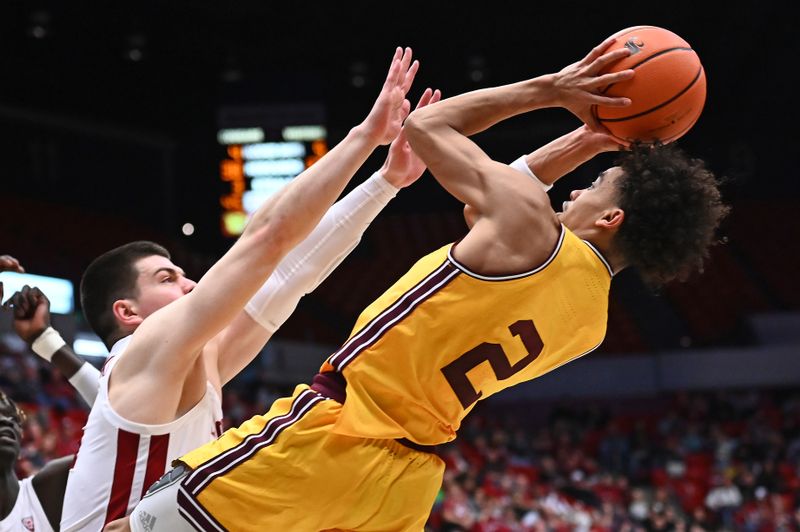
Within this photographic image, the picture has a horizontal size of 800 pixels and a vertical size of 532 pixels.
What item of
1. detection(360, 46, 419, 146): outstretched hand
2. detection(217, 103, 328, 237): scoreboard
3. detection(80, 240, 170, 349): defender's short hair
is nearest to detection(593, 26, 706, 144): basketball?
detection(360, 46, 419, 146): outstretched hand

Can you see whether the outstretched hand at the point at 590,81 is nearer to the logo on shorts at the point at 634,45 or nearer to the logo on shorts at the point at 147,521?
the logo on shorts at the point at 634,45

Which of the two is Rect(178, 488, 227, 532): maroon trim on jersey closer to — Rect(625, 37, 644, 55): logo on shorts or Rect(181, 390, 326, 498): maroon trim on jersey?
Rect(181, 390, 326, 498): maroon trim on jersey

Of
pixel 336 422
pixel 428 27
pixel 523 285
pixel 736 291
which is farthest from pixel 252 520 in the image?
pixel 736 291

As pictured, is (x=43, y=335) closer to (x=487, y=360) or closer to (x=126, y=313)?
(x=126, y=313)

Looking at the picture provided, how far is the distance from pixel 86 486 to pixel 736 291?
17830 mm

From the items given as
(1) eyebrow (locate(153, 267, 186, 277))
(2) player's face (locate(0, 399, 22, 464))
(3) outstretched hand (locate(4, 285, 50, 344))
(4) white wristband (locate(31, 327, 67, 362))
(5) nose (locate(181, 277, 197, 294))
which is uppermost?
(1) eyebrow (locate(153, 267, 186, 277))

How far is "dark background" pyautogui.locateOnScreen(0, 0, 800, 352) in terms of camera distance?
15.5m

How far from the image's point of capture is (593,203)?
299 centimetres

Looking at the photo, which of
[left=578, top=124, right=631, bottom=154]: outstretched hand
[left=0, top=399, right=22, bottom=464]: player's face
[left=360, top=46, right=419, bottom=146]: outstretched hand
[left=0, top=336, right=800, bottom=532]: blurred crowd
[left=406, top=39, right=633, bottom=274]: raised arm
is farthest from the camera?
[left=0, top=336, right=800, bottom=532]: blurred crowd

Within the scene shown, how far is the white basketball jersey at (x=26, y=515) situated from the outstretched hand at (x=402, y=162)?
1.67m

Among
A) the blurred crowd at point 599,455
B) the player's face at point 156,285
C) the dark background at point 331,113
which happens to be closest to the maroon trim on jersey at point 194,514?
the player's face at point 156,285

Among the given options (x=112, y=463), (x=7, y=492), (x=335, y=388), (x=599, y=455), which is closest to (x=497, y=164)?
(x=335, y=388)

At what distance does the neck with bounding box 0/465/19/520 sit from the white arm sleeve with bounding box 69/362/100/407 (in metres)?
0.36

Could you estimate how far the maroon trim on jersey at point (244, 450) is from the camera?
2830 mm
